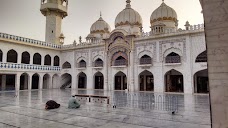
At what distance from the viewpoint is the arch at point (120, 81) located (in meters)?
22.2

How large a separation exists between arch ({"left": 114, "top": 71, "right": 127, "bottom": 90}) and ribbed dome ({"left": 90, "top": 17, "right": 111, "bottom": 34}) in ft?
27.8

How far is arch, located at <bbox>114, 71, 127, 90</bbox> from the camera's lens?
72.8ft

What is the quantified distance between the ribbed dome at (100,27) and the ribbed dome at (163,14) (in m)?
8.09

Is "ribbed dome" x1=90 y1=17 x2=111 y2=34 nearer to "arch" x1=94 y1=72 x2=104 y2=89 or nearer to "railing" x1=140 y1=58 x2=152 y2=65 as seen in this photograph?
"arch" x1=94 y1=72 x2=104 y2=89

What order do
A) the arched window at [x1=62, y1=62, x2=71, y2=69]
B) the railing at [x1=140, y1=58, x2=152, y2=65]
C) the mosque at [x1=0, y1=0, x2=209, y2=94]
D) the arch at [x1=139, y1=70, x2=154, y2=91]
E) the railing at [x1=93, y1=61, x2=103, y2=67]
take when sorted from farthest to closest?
A: the arched window at [x1=62, y1=62, x2=71, y2=69], the railing at [x1=93, y1=61, x2=103, y2=67], the arch at [x1=139, y1=70, x2=154, y2=91], the railing at [x1=140, y1=58, x2=152, y2=65], the mosque at [x1=0, y1=0, x2=209, y2=94]

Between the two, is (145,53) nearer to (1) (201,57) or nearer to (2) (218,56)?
(1) (201,57)

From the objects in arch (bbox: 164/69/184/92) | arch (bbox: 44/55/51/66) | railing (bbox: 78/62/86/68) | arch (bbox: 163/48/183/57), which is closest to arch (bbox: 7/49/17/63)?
arch (bbox: 44/55/51/66)

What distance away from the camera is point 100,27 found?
2756 centimetres

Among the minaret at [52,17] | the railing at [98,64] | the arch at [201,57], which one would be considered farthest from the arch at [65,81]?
the arch at [201,57]

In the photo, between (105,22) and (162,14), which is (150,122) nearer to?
(162,14)

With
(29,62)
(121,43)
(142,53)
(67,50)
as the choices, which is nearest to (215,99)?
(142,53)

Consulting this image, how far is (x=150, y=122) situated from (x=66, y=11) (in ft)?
84.0

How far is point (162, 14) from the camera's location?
70.6 feet

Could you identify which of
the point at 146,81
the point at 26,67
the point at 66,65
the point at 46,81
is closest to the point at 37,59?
the point at 26,67
